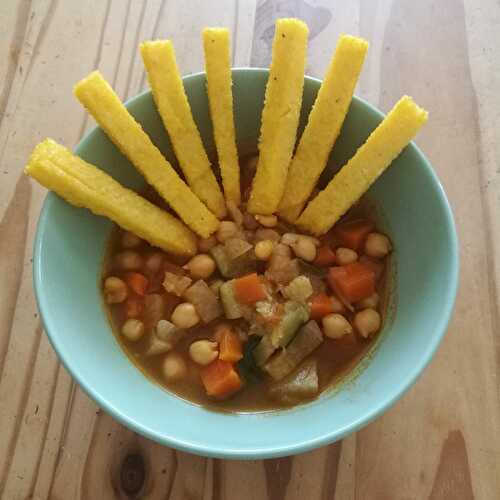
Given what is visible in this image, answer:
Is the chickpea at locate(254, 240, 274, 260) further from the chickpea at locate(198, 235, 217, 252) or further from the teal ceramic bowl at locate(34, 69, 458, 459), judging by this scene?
the teal ceramic bowl at locate(34, 69, 458, 459)

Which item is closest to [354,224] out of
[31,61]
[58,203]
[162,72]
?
[162,72]

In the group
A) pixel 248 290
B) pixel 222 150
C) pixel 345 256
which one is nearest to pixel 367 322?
pixel 345 256

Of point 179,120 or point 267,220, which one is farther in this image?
point 267,220

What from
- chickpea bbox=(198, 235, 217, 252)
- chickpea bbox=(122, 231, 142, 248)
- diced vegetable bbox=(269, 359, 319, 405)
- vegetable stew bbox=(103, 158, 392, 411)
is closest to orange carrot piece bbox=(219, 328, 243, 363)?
vegetable stew bbox=(103, 158, 392, 411)

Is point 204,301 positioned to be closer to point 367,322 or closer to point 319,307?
point 319,307

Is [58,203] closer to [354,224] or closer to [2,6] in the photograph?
[354,224]

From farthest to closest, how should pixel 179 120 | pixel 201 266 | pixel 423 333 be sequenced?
pixel 201 266 < pixel 179 120 < pixel 423 333

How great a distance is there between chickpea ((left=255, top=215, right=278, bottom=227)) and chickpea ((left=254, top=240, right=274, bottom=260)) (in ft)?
0.14

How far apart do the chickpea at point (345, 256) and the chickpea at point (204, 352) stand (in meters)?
0.36

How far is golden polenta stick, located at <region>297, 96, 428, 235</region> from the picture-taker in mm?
1255

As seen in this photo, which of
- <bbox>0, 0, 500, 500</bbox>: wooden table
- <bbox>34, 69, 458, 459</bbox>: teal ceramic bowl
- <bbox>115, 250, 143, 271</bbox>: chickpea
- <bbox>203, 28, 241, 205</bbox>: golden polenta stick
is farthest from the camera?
<bbox>115, 250, 143, 271</bbox>: chickpea

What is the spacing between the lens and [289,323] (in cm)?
139

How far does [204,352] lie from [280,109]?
558mm

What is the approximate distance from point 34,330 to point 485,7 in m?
1.47
